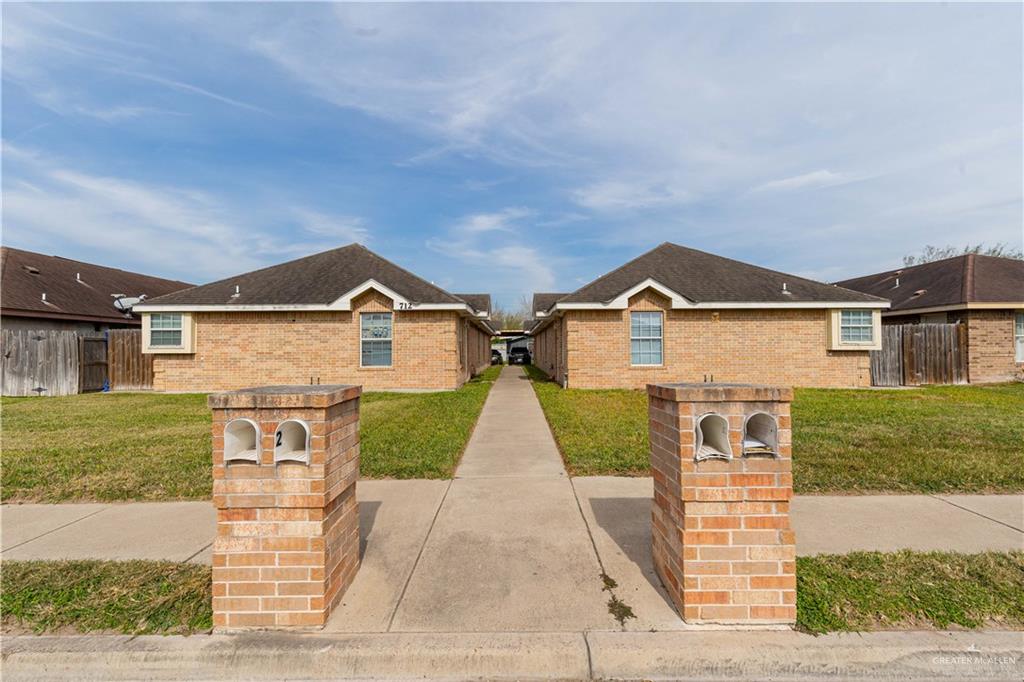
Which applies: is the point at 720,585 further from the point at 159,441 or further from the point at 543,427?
the point at 159,441

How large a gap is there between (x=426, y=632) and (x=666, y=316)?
1361cm

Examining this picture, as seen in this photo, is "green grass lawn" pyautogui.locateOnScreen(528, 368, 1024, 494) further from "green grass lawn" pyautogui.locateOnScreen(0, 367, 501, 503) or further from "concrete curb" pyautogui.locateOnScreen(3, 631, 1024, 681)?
"concrete curb" pyautogui.locateOnScreen(3, 631, 1024, 681)

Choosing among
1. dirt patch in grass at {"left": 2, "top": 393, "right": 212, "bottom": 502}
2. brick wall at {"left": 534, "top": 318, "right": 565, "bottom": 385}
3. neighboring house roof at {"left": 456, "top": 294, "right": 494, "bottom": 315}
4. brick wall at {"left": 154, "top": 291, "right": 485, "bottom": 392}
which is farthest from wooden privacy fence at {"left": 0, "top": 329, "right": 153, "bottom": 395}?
brick wall at {"left": 534, "top": 318, "right": 565, "bottom": 385}

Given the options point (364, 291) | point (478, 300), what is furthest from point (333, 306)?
point (478, 300)

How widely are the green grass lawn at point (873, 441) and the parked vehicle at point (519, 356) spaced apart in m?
26.6

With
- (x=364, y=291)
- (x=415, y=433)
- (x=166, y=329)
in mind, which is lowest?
(x=415, y=433)

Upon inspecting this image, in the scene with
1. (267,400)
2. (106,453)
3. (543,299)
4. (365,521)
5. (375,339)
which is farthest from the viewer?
(543,299)

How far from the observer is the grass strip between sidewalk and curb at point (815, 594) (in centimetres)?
271

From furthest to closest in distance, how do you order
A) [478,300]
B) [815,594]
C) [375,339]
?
[478,300]
[375,339]
[815,594]

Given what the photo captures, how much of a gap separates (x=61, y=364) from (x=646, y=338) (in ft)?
61.7

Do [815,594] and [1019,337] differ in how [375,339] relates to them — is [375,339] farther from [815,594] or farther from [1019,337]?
[1019,337]

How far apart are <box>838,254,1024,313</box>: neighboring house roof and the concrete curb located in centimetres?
1939

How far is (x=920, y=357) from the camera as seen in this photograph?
1611 centimetres

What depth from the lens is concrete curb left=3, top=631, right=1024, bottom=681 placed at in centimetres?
241
